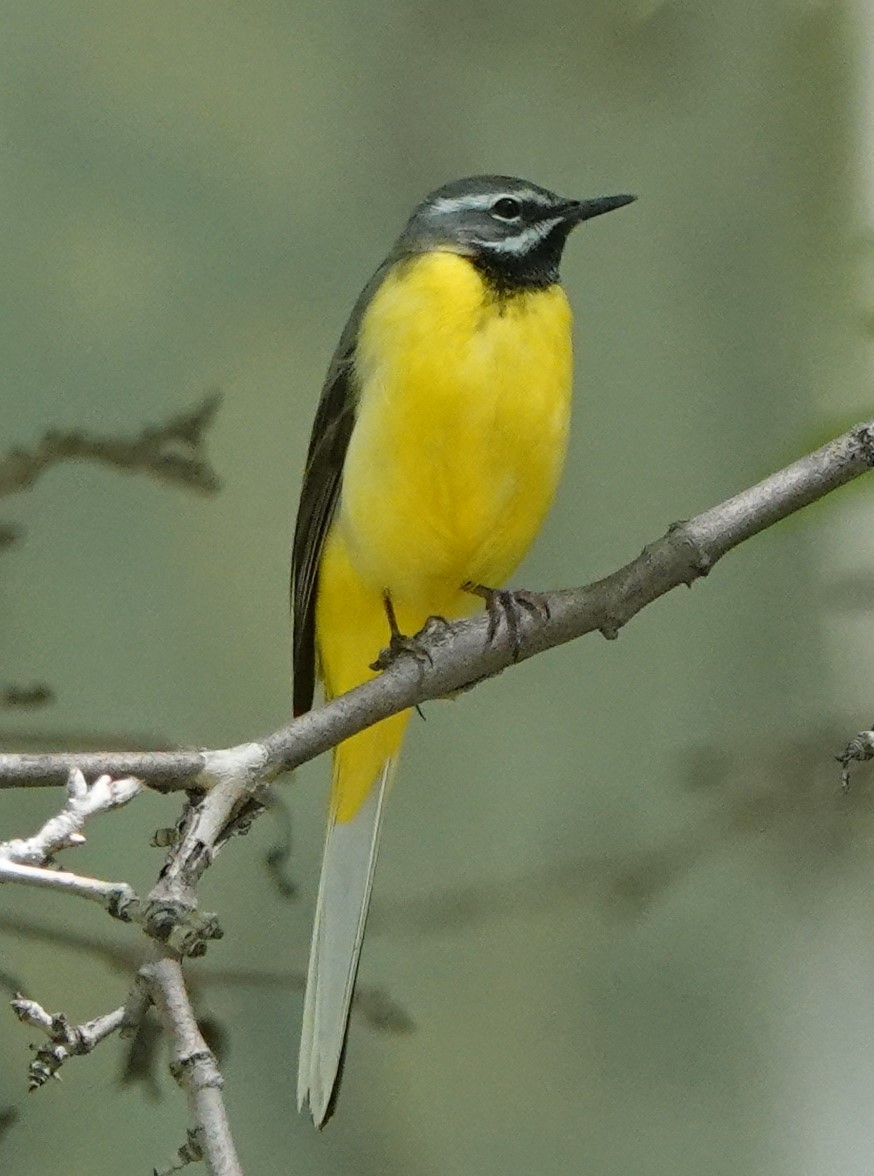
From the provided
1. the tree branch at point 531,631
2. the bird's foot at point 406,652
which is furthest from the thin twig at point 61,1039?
the bird's foot at point 406,652

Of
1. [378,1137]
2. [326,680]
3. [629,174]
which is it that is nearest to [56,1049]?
[326,680]

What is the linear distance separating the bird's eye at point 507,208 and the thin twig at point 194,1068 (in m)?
0.85

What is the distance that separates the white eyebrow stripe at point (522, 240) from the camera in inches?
54.2

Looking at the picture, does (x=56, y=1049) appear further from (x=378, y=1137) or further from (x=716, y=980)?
(x=716, y=980)

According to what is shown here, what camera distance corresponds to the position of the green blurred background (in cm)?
171

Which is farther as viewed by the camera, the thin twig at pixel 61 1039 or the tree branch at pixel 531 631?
the tree branch at pixel 531 631

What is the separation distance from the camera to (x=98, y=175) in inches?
69.9

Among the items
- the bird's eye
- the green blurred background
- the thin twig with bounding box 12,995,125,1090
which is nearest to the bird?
the bird's eye

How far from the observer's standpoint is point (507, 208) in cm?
141

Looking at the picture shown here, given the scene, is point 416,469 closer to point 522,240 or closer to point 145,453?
point 522,240

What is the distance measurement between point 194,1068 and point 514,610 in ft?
1.73

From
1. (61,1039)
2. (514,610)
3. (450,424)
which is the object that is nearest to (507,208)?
(450,424)

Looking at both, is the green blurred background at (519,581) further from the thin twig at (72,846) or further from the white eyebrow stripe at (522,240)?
the thin twig at (72,846)

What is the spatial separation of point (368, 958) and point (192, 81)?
1.10 meters
